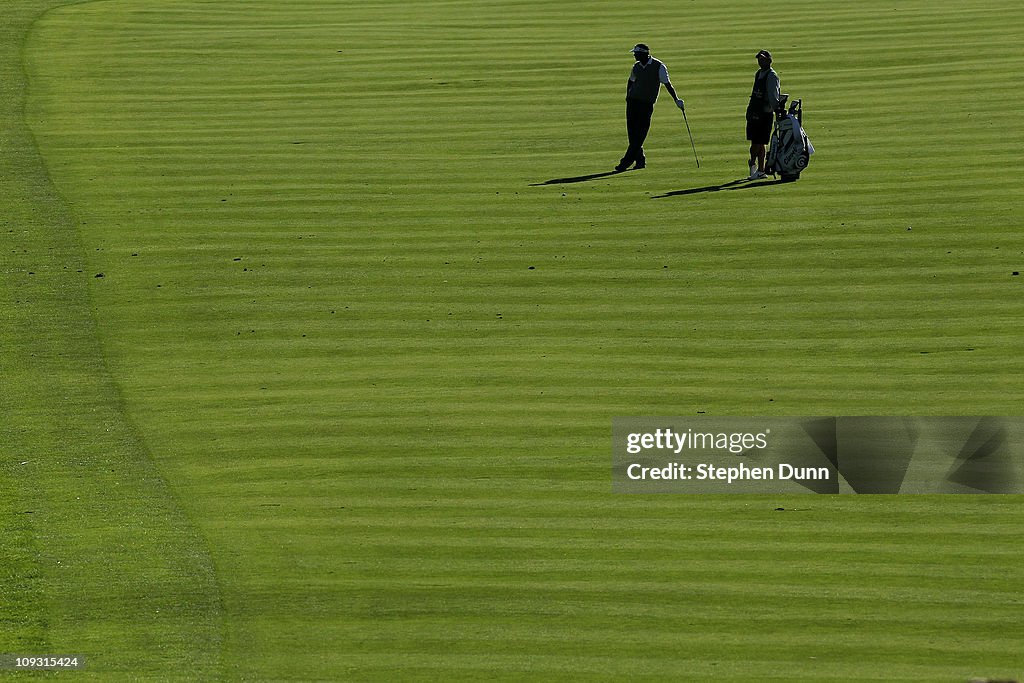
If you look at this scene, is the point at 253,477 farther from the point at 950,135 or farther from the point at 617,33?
the point at 617,33

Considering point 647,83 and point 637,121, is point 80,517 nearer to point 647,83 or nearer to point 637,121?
point 637,121

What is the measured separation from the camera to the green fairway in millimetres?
9656

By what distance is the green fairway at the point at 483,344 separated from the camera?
9.66 m

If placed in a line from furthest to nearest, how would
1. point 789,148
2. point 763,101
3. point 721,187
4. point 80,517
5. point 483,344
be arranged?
1. point 789,148
2. point 721,187
3. point 763,101
4. point 483,344
5. point 80,517

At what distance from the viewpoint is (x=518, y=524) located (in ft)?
35.4

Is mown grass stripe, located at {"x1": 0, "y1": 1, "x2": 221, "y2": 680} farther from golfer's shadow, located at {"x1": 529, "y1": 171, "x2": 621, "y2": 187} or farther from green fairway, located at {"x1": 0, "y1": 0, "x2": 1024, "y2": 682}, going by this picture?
golfer's shadow, located at {"x1": 529, "y1": 171, "x2": 621, "y2": 187}

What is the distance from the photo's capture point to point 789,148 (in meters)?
17.7

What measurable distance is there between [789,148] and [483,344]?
5616mm

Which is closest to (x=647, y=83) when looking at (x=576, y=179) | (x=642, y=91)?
(x=642, y=91)

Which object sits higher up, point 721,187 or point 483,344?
point 721,187

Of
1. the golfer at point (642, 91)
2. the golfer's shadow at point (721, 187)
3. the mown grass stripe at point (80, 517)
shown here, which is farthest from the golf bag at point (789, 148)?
the mown grass stripe at point (80, 517)

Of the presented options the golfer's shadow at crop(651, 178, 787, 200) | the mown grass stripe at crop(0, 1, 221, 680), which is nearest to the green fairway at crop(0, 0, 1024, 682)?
the mown grass stripe at crop(0, 1, 221, 680)

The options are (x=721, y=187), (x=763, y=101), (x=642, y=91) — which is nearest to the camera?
(x=763, y=101)

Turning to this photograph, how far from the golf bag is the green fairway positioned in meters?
0.29
